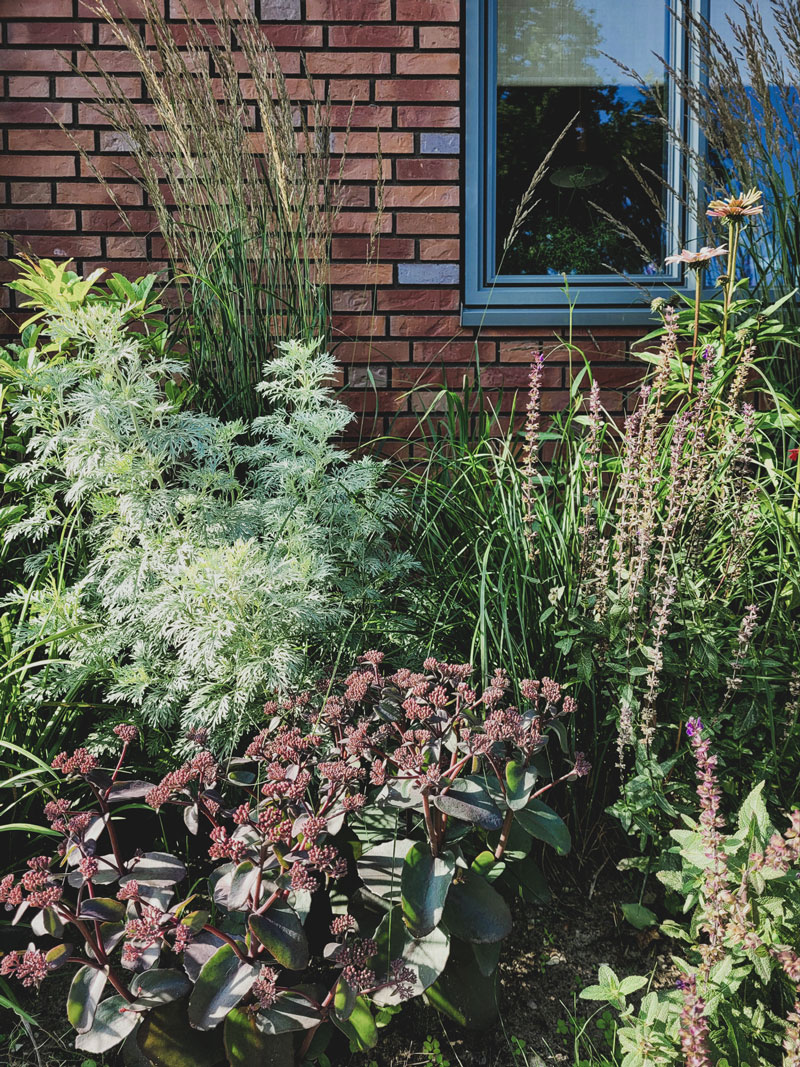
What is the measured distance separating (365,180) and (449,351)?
0.69 m

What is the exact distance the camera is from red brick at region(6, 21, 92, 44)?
2.84 metres

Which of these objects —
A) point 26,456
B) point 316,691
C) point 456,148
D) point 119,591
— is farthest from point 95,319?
point 456,148

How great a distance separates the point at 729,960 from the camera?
1.14 metres

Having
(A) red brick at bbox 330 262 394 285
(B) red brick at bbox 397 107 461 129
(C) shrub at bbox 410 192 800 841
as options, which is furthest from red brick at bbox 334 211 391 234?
(C) shrub at bbox 410 192 800 841

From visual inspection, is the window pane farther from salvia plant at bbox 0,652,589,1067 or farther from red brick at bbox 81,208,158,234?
salvia plant at bbox 0,652,589,1067

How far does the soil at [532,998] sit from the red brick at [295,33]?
111 inches

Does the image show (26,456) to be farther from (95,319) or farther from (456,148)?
(456,148)

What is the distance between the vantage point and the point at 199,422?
1.85m

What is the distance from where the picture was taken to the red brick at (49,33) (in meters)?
2.84

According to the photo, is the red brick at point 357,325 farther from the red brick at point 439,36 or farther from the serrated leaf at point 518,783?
the serrated leaf at point 518,783

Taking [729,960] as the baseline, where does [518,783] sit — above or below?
above

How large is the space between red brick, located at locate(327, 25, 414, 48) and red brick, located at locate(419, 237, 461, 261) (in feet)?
2.22

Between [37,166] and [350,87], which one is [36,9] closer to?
[37,166]

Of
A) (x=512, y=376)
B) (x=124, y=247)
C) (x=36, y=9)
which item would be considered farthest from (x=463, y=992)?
(x=36, y=9)
